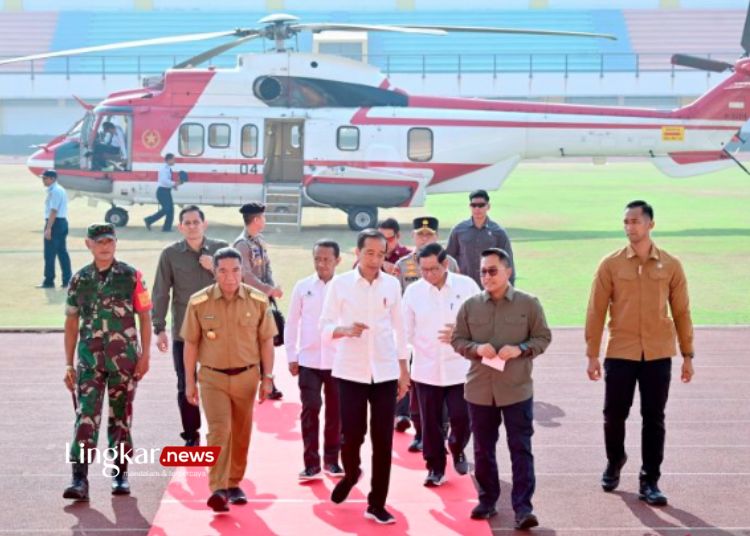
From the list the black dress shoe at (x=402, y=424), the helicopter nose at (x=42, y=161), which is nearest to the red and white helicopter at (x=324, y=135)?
the helicopter nose at (x=42, y=161)

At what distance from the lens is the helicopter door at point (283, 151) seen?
2589 cm

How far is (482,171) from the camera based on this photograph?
2642 cm

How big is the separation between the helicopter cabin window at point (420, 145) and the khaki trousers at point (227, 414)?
59.4 ft

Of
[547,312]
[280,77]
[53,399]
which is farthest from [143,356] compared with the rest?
[280,77]

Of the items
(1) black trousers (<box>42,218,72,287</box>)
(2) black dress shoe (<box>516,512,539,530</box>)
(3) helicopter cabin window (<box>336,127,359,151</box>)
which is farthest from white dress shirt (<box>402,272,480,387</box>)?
(3) helicopter cabin window (<box>336,127,359,151</box>)

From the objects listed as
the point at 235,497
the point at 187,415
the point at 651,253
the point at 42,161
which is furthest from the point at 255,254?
the point at 42,161

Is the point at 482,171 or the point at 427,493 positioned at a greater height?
the point at 482,171

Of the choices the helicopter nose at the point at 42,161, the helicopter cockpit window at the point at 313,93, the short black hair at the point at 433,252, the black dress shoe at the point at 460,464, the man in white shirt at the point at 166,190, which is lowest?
the black dress shoe at the point at 460,464

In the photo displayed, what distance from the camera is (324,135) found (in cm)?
2578

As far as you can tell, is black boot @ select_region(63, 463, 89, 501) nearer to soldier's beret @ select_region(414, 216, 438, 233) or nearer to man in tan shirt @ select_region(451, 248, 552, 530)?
man in tan shirt @ select_region(451, 248, 552, 530)

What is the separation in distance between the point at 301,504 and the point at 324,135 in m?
18.0

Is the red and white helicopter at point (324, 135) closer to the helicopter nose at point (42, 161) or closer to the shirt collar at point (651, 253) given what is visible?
the helicopter nose at point (42, 161)

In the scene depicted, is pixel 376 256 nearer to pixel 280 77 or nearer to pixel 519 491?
pixel 519 491

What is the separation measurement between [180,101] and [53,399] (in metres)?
15.1
